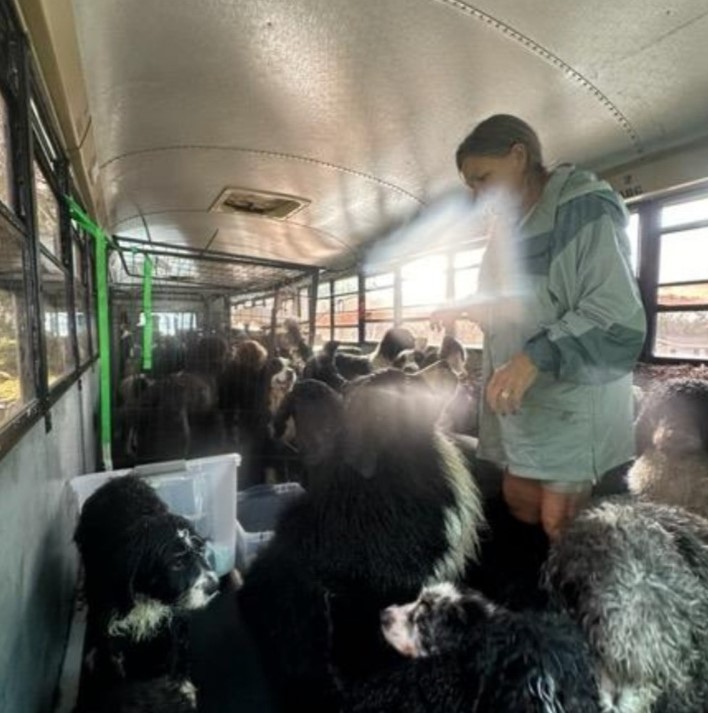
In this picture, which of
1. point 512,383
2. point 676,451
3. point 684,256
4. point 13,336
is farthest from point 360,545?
point 684,256

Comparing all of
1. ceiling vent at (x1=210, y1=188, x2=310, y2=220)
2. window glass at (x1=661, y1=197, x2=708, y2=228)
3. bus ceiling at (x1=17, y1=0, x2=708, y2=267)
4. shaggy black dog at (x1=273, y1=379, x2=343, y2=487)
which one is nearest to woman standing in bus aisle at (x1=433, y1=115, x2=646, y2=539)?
bus ceiling at (x1=17, y1=0, x2=708, y2=267)

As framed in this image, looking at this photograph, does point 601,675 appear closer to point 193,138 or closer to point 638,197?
point 638,197

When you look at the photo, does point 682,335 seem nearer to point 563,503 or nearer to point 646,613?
point 563,503

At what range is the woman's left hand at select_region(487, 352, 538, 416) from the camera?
1213mm

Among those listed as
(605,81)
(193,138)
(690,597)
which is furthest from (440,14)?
(690,597)

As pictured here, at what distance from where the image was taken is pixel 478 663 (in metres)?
0.95

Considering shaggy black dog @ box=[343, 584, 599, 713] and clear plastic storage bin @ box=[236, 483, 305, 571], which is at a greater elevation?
shaggy black dog @ box=[343, 584, 599, 713]

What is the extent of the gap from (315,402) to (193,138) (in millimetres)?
1375

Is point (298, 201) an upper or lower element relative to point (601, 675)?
upper

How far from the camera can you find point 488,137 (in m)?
1.32

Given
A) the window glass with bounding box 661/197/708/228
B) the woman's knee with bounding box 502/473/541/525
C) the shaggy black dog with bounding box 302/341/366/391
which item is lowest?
the woman's knee with bounding box 502/473/541/525

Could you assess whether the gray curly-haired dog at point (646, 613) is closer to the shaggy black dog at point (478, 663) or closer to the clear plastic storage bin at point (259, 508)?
the shaggy black dog at point (478, 663)

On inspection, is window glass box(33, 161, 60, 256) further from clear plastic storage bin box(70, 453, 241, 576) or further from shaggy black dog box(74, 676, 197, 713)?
shaggy black dog box(74, 676, 197, 713)

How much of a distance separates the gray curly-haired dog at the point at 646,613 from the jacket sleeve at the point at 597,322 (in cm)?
37
